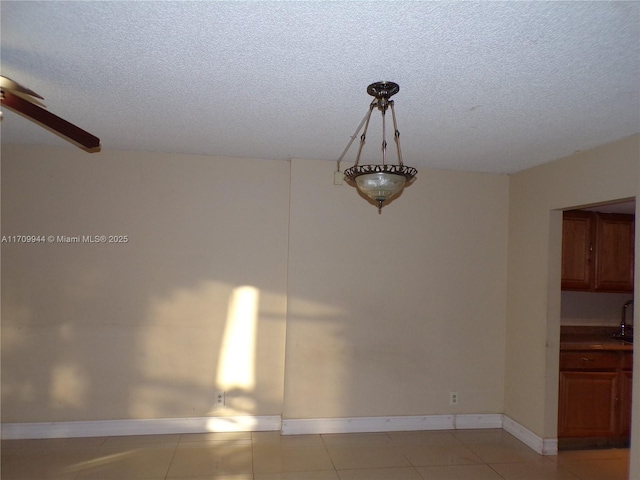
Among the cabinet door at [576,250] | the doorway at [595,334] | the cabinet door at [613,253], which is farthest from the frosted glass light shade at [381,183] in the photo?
the cabinet door at [613,253]

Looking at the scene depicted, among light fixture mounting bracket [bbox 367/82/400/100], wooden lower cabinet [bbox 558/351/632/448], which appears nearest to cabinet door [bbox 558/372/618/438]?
wooden lower cabinet [bbox 558/351/632/448]

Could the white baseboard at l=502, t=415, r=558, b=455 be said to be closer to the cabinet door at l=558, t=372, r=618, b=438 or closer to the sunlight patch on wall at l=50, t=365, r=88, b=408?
the cabinet door at l=558, t=372, r=618, b=438

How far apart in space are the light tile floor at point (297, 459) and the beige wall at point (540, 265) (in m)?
0.42

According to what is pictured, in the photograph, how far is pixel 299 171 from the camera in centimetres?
410

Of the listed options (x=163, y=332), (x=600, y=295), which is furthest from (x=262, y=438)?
(x=600, y=295)

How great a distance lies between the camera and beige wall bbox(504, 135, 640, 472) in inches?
131

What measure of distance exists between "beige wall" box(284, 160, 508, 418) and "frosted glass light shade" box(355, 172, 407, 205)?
6.46 ft

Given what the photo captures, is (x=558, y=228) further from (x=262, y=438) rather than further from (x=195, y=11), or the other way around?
(x=195, y=11)

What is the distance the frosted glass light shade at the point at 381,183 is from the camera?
2092 mm

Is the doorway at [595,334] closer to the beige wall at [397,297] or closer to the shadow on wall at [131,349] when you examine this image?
the beige wall at [397,297]

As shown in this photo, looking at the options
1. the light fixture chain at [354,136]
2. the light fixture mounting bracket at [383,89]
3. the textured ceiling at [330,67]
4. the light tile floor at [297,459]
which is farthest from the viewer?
the light tile floor at [297,459]

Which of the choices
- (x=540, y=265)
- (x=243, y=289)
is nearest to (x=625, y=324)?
(x=540, y=265)

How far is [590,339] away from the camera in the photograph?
177 inches

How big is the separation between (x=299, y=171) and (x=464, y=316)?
2.13 meters
